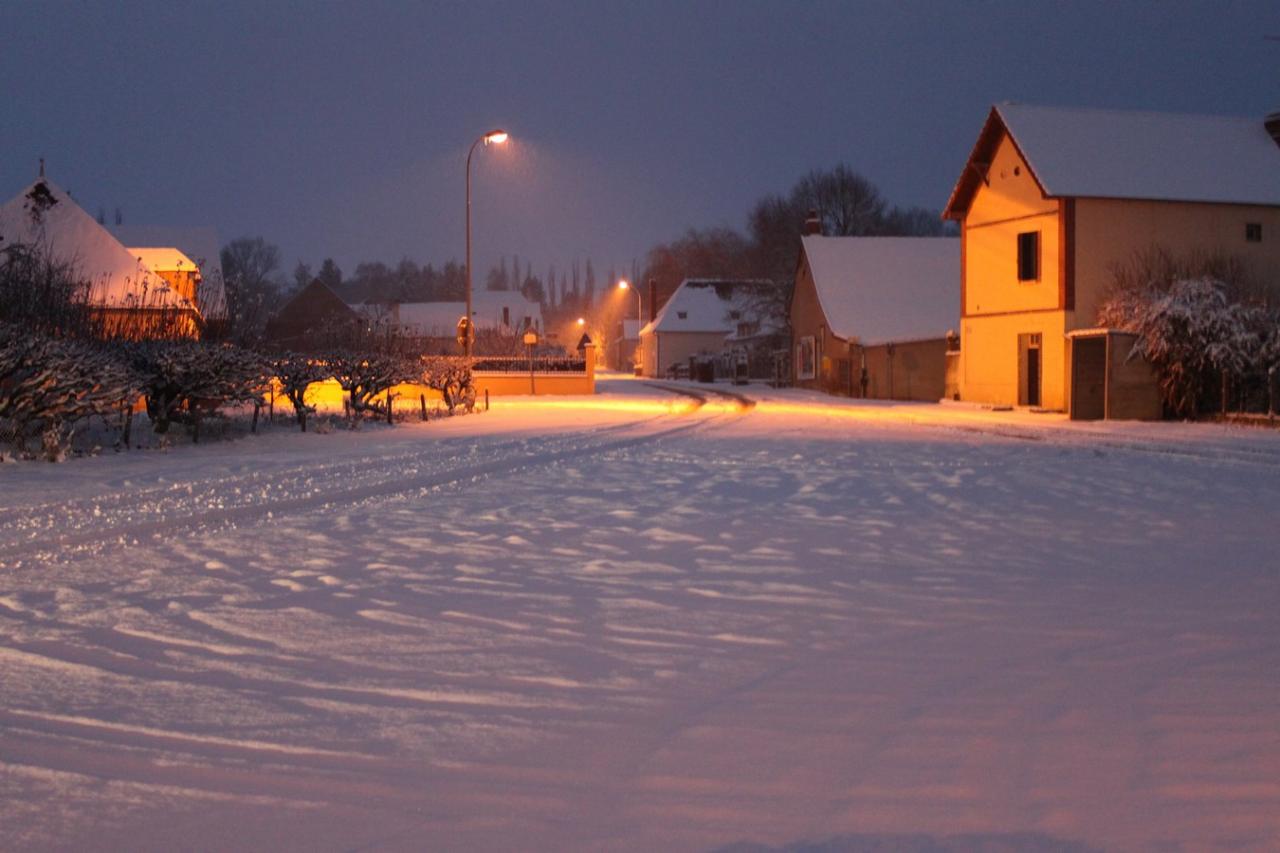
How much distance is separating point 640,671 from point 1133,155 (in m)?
Answer: 34.5

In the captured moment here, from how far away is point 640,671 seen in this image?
247 inches

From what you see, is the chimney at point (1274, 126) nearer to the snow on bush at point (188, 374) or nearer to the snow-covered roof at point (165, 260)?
the snow on bush at point (188, 374)

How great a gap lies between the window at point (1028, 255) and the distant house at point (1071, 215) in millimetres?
43

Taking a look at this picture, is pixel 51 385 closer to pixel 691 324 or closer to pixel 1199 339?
pixel 1199 339

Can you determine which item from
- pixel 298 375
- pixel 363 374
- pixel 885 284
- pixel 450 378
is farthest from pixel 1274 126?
pixel 298 375

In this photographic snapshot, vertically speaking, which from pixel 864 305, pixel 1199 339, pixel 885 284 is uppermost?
pixel 885 284

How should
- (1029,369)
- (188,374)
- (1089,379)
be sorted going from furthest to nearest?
1. (1029,369)
2. (1089,379)
3. (188,374)

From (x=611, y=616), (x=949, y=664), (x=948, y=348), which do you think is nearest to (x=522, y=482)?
(x=611, y=616)

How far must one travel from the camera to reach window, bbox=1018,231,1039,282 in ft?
114

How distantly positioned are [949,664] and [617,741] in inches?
86.4

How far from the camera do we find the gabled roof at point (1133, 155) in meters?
33.9

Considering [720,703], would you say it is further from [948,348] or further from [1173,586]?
[948,348]

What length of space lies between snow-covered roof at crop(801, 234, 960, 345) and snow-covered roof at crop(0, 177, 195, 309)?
28.0 metres

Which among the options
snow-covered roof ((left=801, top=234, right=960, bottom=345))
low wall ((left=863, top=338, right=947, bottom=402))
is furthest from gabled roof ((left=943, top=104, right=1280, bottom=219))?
snow-covered roof ((left=801, top=234, right=960, bottom=345))
